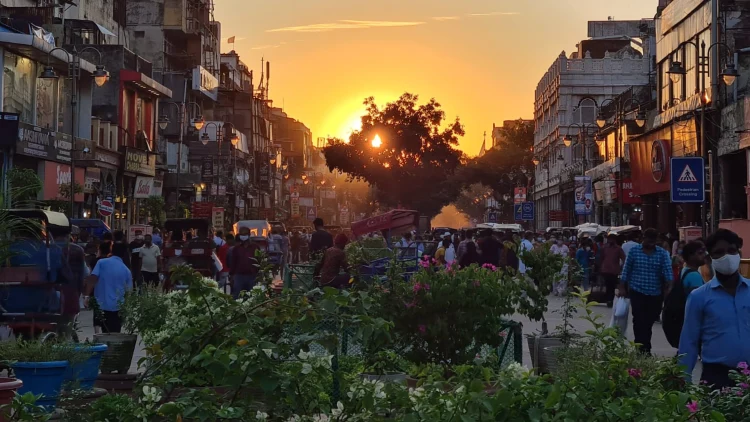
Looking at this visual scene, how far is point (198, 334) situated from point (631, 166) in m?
50.3

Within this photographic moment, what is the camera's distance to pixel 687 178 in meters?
24.5

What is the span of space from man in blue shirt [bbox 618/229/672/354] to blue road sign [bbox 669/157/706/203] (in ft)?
31.5

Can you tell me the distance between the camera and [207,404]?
5.62 m

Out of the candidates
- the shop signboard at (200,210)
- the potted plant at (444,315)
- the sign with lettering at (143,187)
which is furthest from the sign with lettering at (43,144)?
the potted plant at (444,315)

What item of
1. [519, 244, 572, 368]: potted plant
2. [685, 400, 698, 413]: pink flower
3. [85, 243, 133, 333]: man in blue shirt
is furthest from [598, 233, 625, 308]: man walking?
[685, 400, 698, 413]: pink flower

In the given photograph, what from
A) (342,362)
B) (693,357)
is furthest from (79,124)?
(693,357)

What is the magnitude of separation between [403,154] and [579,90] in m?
14.3

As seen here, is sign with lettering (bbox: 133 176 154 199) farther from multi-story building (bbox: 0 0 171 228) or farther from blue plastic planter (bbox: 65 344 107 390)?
blue plastic planter (bbox: 65 344 107 390)

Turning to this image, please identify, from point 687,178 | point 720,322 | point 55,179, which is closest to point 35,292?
point 720,322

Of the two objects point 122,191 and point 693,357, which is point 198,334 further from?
point 122,191

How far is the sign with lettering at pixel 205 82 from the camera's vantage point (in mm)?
76025

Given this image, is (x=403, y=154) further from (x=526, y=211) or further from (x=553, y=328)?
(x=553, y=328)

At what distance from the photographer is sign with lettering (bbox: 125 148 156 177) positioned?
5688 cm

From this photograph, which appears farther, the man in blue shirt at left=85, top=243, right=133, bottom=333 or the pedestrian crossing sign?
the pedestrian crossing sign
